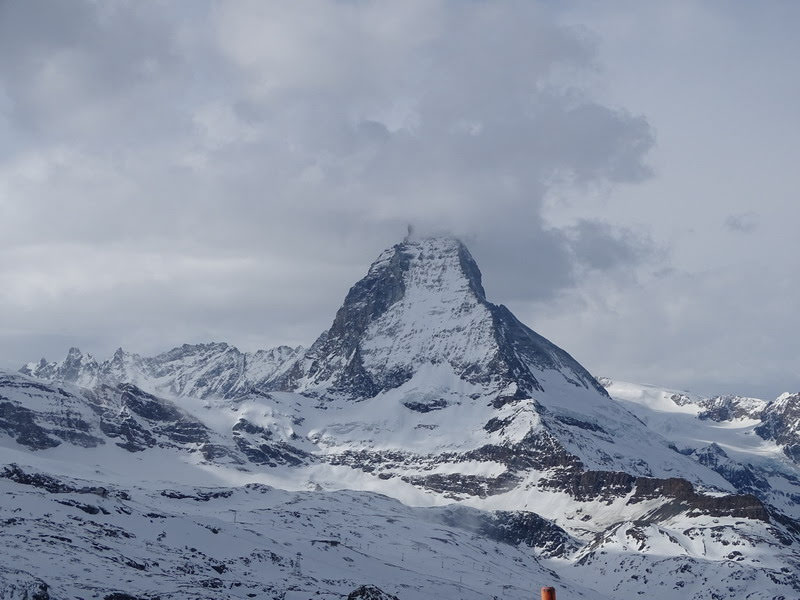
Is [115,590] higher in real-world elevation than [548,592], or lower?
lower

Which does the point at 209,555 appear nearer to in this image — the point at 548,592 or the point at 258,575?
the point at 258,575

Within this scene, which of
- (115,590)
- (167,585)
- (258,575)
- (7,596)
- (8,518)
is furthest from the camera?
(258,575)

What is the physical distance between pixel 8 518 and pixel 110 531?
20.6 metres

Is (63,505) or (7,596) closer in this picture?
(7,596)

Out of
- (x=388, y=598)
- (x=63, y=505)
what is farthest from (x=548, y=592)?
(x=63, y=505)

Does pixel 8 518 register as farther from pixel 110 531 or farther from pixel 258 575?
pixel 258 575

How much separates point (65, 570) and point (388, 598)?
4108 centimetres

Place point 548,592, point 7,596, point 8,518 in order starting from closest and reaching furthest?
point 548,592, point 7,596, point 8,518

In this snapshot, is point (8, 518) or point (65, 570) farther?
point (8, 518)

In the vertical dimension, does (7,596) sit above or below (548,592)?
below

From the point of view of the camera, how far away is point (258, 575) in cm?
19188

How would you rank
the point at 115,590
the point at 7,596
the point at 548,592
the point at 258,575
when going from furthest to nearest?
the point at 258,575 < the point at 115,590 < the point at 7,596 < the point at 548,592

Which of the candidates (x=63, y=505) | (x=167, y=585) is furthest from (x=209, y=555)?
(x=167, y=585)

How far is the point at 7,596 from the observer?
129 metres
